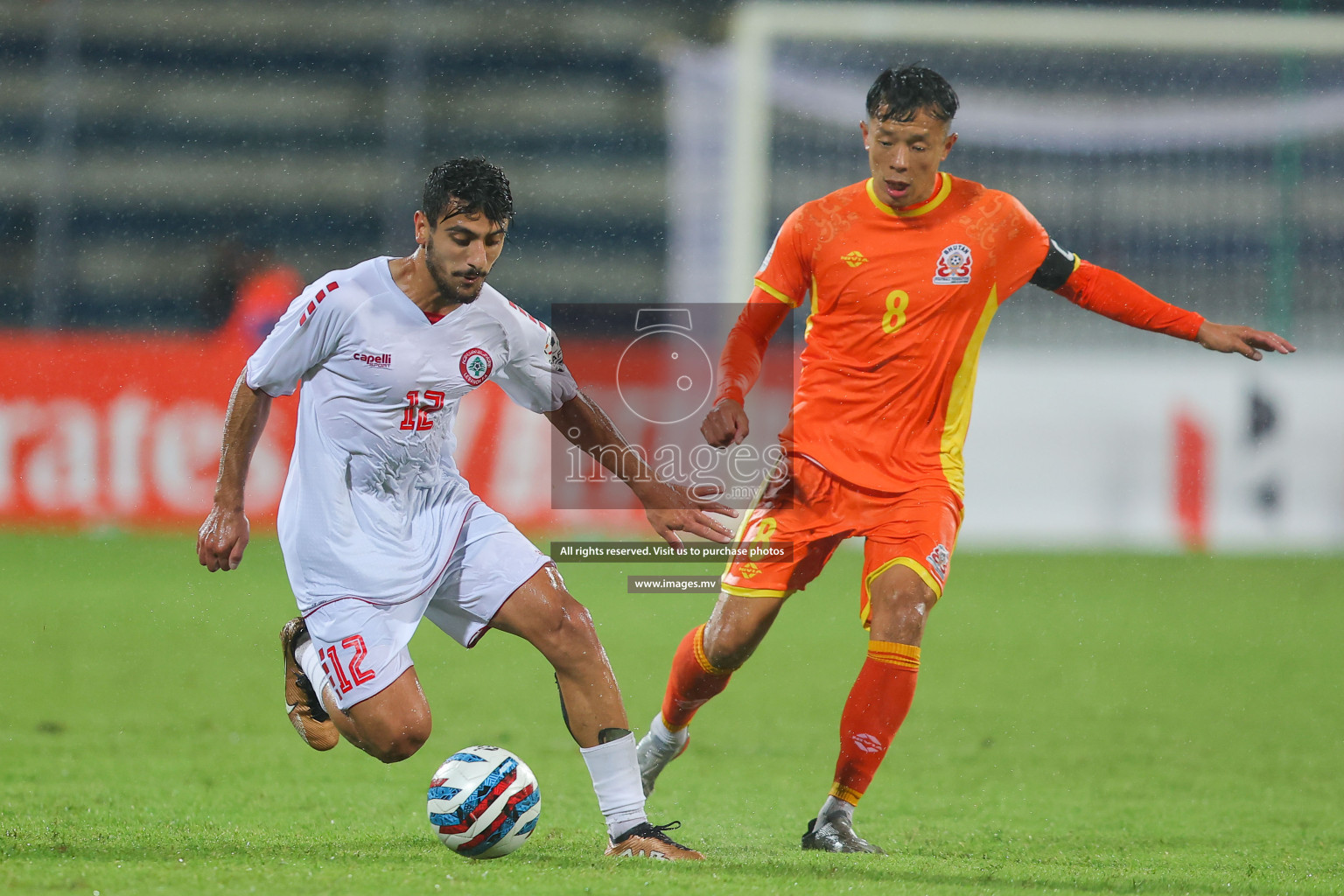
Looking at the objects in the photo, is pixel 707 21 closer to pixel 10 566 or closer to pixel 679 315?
pixel 679 315

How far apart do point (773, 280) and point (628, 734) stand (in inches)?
62.9

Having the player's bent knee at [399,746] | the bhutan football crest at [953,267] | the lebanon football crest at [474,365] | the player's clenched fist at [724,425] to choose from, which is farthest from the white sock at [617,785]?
the bhutan football crest at [953,267]

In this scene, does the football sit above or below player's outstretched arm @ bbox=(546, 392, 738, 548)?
below

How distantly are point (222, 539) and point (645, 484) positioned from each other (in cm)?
125

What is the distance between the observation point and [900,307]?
499cm

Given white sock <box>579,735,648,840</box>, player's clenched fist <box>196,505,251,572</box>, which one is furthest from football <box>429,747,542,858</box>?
player's clenched fist <box>196,505,251,572</box>

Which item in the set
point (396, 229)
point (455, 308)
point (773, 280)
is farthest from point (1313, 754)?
point (396, 229)

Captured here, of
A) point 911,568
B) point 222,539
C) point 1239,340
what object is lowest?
point 911,568

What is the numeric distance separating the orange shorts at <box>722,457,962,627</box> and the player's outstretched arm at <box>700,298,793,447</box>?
371mm

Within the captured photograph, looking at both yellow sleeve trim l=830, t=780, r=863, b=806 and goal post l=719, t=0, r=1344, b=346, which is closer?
yellow sleeve trim l=830, t=780, r=863, b=806

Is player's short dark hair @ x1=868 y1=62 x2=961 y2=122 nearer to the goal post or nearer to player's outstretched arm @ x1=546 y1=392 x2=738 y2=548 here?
player's outstretched arm @ x1=546 y1=392 x2=738 y2=548

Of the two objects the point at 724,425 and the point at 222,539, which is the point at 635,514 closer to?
the point at 724,425

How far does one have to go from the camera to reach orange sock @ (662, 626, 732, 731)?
515cm

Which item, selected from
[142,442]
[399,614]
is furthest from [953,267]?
[142,442]
